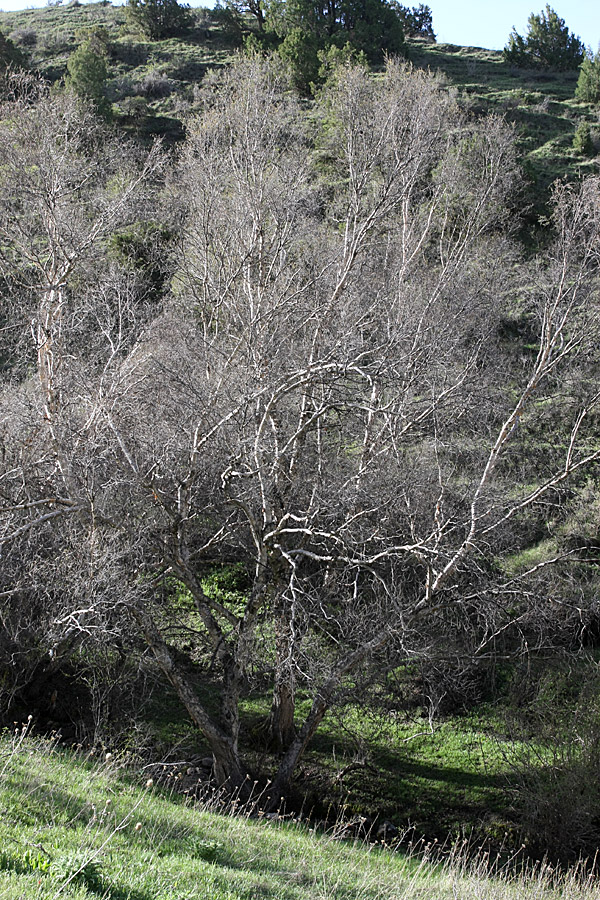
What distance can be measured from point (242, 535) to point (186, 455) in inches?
57.2

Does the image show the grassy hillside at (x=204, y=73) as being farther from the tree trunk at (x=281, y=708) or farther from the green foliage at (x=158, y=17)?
the tree trunk at (x=281, y=708)

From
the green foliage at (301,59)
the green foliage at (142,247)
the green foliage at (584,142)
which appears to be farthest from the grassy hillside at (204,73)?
the green foliage at (142,247)

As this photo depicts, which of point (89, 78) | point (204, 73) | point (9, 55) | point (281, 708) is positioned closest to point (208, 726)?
point (281, 708)

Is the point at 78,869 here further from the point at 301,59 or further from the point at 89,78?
the point at 301,59

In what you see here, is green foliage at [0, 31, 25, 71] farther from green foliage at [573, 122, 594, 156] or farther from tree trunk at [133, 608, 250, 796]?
tree trunk at [133, 608, 250, 796]

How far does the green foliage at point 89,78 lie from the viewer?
28750mm

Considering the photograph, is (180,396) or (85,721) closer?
(85,721)

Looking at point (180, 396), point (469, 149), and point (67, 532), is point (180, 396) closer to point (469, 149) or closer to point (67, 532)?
point (67, 532)

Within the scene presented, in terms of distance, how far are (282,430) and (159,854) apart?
6.67 metres

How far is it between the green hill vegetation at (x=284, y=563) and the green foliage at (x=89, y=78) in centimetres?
1750

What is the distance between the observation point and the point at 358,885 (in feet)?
15.5

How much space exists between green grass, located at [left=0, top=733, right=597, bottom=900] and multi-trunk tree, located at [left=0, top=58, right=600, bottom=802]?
1451 millimetres

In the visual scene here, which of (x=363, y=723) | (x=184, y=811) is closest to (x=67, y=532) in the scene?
(x=184, y=811)

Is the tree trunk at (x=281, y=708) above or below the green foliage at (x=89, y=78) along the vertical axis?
below
